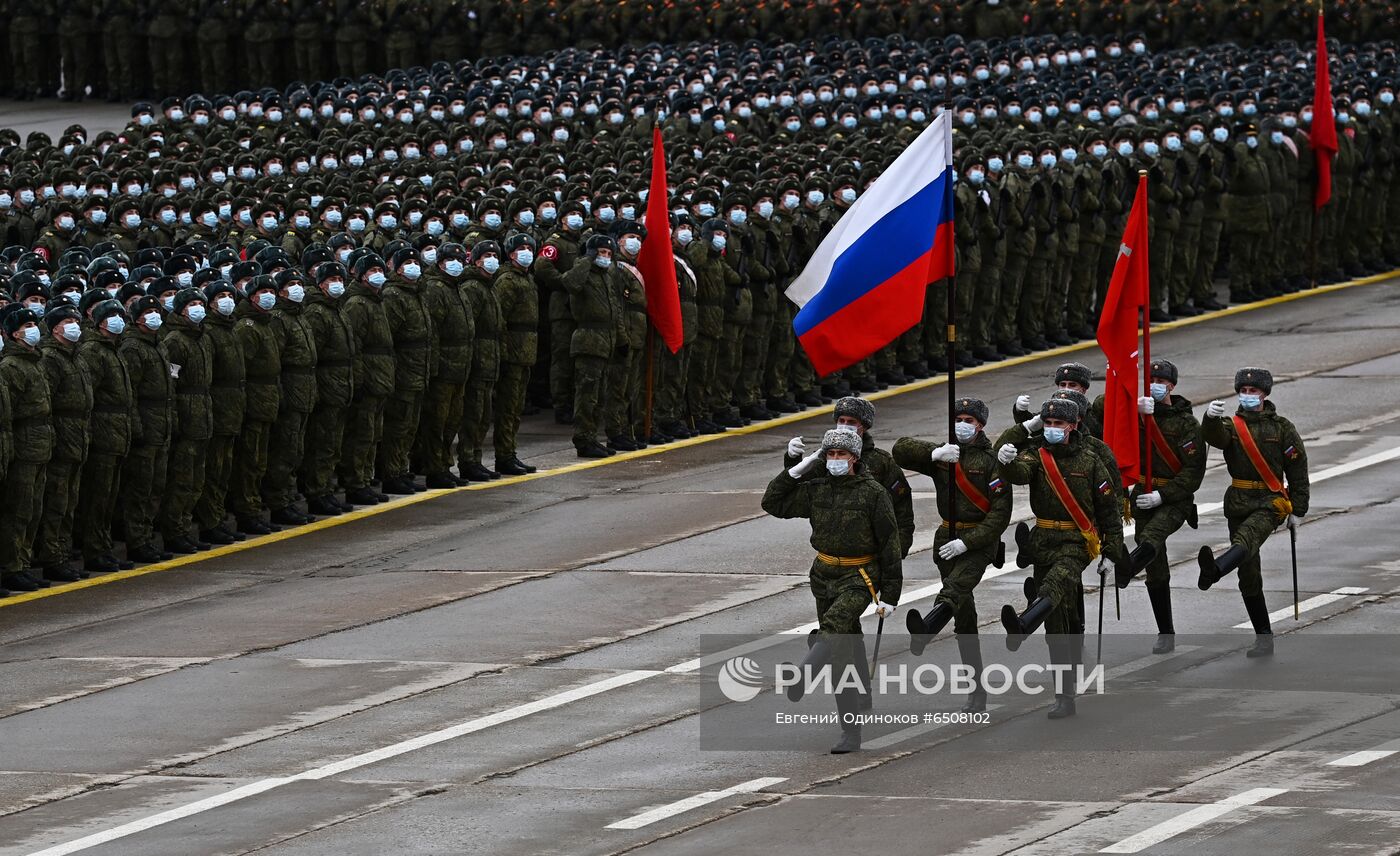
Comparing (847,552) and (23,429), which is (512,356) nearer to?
(23,429)

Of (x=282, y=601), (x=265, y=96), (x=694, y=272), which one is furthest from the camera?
(x=265, y=96)

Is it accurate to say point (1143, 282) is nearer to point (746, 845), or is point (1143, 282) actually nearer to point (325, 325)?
point (746, 845)

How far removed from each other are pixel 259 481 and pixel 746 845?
30.6 feet

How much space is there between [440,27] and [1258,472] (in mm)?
28779

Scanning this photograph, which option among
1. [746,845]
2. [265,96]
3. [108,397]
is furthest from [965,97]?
[746,845]

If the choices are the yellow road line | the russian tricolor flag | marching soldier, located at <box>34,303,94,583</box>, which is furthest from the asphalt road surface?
the russian tricolor flag

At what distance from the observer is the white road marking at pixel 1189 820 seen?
11477 millimetres

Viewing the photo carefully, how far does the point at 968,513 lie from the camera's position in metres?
14.4

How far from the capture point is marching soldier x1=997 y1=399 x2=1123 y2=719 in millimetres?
14258

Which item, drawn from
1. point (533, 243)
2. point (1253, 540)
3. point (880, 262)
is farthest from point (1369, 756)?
point (533, 243)

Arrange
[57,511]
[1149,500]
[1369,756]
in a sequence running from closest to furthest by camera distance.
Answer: [1369,756], [1149,500], [57,511]

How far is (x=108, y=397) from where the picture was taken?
18.8m

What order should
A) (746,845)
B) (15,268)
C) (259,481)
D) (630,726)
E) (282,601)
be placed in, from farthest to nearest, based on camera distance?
(15,268), (259,481), (282,601), (630,726), (746,845)

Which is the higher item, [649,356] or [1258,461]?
[649,356]
